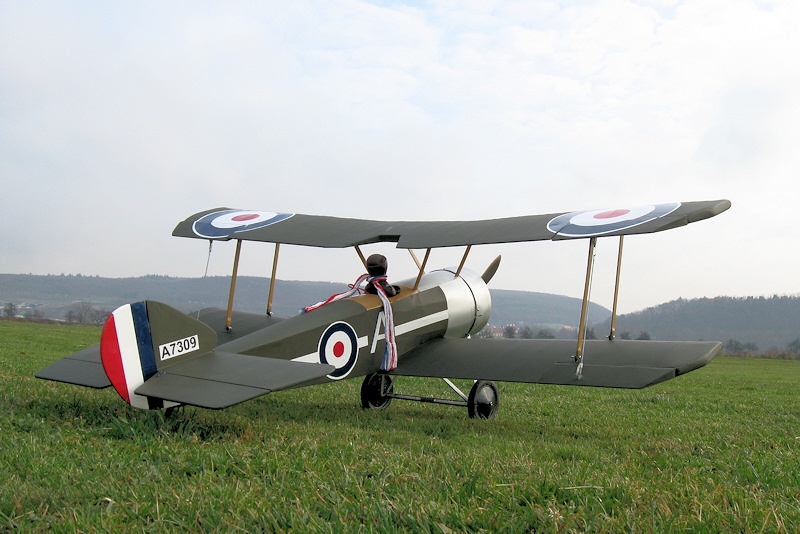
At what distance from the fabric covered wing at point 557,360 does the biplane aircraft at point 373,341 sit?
14 mm

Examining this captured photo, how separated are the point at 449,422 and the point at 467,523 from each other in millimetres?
3845

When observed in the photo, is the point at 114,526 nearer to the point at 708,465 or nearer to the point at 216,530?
the point at 216,530

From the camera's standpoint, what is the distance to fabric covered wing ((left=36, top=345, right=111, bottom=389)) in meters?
5.50

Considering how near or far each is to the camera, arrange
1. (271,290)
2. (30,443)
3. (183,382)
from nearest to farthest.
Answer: (30,443)
(183,382)
(271,290)

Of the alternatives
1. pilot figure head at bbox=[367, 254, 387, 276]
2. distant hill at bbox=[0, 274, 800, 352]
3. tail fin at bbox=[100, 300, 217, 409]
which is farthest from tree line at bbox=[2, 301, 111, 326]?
distant hill at bbox=[0, 274, 800, 352]

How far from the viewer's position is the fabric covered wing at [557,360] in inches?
242

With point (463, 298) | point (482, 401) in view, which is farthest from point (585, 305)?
point (463, 298)

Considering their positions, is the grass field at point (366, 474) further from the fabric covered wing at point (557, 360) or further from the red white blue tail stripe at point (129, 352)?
the fabric covered wing at point (557, 360)

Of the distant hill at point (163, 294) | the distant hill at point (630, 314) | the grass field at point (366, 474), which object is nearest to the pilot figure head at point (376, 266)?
the grass field at point (366, 474)

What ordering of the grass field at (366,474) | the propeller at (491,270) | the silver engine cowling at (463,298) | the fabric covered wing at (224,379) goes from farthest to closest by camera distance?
1. the propeller at (491,270)
2. the silver engine cowling at (463,298)
3. the fabric covered wing at (224,379)
4. the grass field at (366,474)

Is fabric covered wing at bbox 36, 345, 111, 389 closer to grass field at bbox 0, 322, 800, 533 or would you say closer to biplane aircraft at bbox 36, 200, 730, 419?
biplane aircraft at bbox 36, 200, 730, 419

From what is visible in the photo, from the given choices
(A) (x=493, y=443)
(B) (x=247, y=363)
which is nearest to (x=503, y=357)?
(A) (x=493, y=443)

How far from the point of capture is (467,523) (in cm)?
272

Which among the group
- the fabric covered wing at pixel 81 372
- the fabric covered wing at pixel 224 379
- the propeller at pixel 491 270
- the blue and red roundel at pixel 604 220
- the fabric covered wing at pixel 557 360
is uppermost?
the blue and red roundel at pixel 604 220
